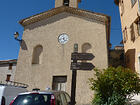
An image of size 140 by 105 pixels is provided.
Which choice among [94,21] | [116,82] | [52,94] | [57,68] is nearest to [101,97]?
[116,82]

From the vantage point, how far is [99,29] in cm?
1372

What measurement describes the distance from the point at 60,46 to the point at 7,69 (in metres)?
13.0

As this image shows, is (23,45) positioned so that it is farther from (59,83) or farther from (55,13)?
(59,83)

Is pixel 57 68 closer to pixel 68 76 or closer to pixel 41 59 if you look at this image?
pixel 68 76

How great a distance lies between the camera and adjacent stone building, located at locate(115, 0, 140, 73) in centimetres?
1088

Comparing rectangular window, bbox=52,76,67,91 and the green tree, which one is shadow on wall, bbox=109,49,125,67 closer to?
rectangular window, bbox=52,76,67,91

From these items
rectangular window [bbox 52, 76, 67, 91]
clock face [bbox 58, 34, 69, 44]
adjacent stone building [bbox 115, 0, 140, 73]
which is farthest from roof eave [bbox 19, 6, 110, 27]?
rectangular window [bbox 52, 76, 67, 91]

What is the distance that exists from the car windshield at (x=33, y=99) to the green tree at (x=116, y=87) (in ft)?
12.8

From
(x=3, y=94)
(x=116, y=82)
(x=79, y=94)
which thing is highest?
(x=116, y=82)

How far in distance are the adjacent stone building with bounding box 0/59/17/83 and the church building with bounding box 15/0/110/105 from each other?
8293 mm

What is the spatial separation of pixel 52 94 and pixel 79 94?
27.2ft

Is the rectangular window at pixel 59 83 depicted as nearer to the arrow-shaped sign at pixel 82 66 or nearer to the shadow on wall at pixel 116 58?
the shadow on wall at pixel 116 58

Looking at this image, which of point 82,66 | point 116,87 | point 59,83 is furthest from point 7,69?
point 116,87

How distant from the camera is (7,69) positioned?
73.6ft
